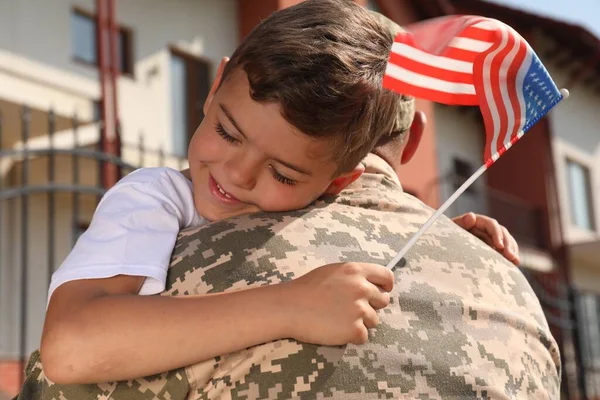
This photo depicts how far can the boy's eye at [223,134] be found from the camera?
2076 mm

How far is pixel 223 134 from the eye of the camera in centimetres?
210

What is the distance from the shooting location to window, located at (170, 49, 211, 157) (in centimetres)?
1286

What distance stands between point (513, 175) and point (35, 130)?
12.8 m

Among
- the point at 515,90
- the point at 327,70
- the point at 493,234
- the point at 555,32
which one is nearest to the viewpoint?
the point at 327,70

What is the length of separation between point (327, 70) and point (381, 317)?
56cm

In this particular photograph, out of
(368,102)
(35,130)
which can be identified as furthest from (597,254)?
(368,102)

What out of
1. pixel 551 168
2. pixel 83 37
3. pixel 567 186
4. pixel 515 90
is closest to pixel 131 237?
pixel 515 90

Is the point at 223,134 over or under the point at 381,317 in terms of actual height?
over

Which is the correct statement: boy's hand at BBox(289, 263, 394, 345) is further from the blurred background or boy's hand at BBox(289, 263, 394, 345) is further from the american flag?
the blurred background

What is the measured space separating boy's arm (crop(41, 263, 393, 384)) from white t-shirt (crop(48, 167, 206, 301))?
0.27 ft

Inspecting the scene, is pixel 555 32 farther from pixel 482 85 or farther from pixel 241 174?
pixel 241 174

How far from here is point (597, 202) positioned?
22344 mm

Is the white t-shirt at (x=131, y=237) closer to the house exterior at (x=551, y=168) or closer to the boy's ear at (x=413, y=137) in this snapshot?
the boy's ear at (x=413, y=137)

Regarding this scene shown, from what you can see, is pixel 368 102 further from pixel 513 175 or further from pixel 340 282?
pixel 513 175
